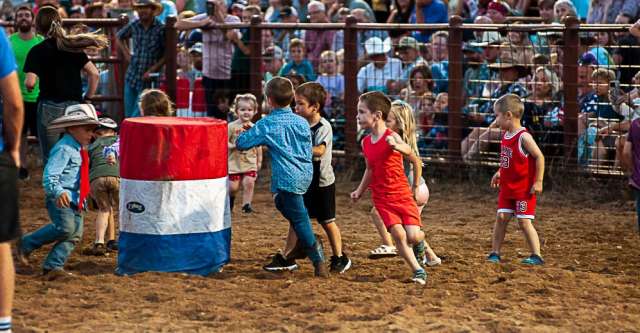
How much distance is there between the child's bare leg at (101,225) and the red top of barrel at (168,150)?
4.36 ft

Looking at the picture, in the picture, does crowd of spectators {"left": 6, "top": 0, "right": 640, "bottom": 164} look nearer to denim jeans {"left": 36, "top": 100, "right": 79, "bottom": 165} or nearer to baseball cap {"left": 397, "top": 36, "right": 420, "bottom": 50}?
baseball cap {"left": 397, "top": 36, "right": 420, "bottom": 50}

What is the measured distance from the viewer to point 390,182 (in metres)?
8.18

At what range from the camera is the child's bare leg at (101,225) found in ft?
30.9

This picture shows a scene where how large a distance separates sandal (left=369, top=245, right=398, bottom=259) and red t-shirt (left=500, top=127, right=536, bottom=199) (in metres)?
1.01

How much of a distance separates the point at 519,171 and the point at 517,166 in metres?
0.04

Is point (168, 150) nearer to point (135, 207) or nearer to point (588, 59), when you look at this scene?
point (135, 207)

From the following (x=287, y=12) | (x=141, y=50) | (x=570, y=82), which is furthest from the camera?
(x=287, y=12)

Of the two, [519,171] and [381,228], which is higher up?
[519,171]

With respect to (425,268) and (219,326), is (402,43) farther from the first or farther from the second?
(219,326)

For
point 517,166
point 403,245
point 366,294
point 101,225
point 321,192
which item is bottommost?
point 366,294

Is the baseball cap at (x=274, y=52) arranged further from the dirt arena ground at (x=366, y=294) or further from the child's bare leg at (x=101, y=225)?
the child's bare leg at (x=101, y=225)

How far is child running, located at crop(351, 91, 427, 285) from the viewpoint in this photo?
8078 millimetres

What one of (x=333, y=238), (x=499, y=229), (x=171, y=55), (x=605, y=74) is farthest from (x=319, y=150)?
(x=171, y=55)

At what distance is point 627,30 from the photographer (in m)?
12.0
